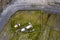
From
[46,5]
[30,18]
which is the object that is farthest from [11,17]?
[46,5]

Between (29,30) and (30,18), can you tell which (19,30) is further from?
(30,18)

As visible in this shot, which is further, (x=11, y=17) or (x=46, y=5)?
(x=46, y=5)

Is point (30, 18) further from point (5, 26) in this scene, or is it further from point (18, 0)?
point (18, 0)

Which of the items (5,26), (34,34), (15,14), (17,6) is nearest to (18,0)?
(17,6)

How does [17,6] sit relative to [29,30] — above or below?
above

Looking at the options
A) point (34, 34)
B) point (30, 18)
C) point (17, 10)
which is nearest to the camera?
point (34, 34)

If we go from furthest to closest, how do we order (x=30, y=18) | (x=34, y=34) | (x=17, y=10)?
(x=17, y=10)
(x=30, y=18)
(x=34, y=34)
